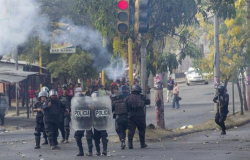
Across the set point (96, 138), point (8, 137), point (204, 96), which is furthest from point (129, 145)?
point (204, 96)

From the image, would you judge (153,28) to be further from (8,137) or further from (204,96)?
(204,96)

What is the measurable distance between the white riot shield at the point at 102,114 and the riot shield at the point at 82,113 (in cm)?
12

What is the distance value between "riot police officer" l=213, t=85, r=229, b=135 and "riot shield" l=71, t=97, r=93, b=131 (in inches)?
254

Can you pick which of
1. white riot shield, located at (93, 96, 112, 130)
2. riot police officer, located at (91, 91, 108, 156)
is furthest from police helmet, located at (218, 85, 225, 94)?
riot police officer, located at (91, 91, 108, 156)

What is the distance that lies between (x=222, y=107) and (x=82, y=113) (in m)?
6.76

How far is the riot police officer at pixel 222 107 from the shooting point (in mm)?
19580

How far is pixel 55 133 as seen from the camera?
648 inches

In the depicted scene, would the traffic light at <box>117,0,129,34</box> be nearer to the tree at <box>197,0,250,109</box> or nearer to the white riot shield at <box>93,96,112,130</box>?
the white riot shield at <box>93,96,112,130</box>

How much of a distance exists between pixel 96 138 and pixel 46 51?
22.6 meters

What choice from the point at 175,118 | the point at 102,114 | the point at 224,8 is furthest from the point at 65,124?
the point at 175,118

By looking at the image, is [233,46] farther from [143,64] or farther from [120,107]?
Answer: [120,107]

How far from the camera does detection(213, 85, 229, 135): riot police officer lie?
64.2 ft

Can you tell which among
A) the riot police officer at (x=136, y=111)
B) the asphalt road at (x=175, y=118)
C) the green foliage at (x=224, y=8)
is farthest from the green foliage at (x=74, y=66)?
the riot police officer at (x=136, y=111)

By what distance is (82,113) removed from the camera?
1434 cm
